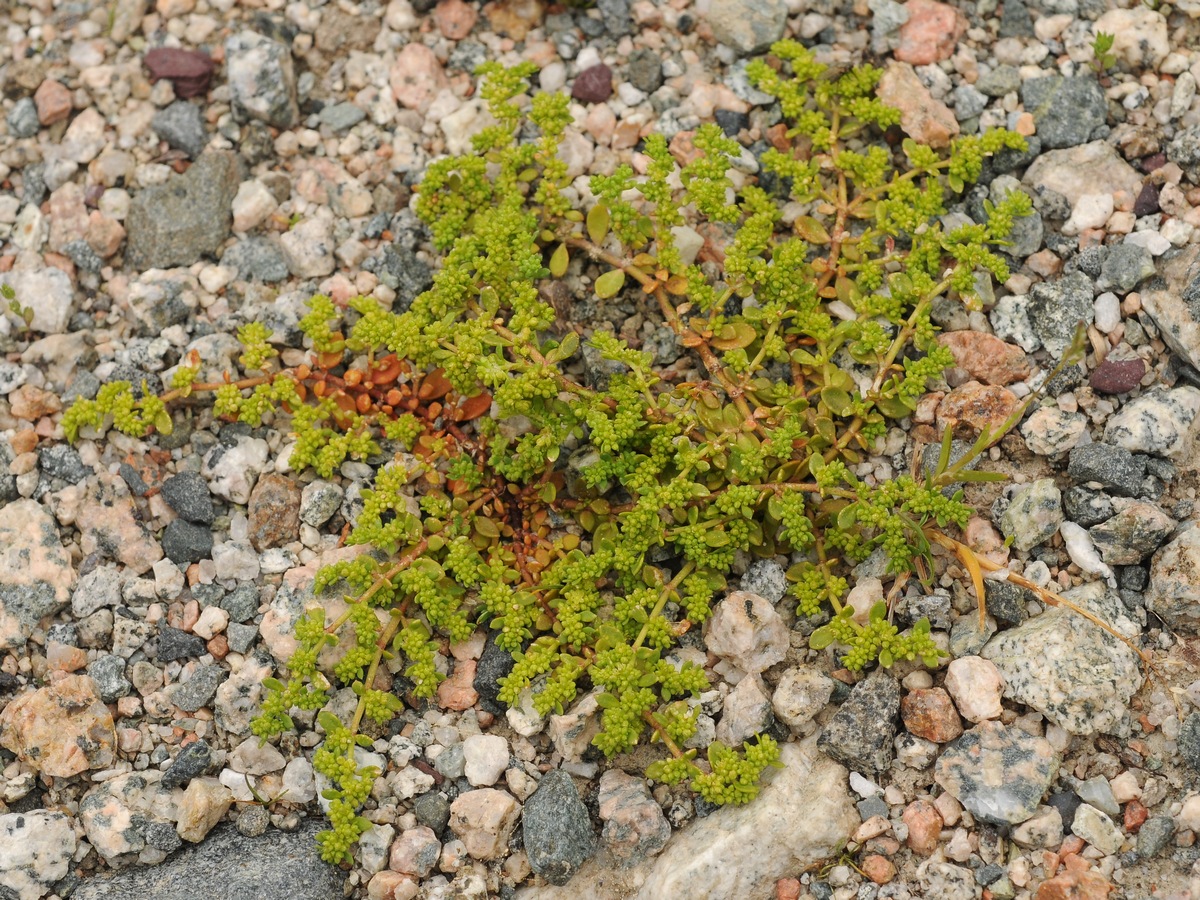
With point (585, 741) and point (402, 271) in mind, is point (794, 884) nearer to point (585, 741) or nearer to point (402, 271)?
point (585, 741)

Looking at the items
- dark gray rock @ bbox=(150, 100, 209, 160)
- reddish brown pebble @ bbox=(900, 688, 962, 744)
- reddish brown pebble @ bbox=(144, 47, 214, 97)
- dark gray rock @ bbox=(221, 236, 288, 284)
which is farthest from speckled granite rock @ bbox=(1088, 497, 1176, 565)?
reddish brown pebble @ bbox=(144, 47, 214, 97)

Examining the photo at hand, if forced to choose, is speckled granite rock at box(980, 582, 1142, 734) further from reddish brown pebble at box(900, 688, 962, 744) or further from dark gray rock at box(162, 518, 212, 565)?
dark gray rock at box(162, 518, 212, 565)

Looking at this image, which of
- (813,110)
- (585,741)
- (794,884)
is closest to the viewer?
(794,884)

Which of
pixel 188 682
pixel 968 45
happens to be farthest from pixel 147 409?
pixel 968 45

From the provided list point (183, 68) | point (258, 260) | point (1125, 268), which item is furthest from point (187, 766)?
point (1125, 268)

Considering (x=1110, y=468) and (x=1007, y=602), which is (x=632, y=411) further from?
(x=1110, y=468)

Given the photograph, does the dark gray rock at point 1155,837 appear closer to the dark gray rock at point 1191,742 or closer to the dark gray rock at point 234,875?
the dark gray rock at point 1191,742
